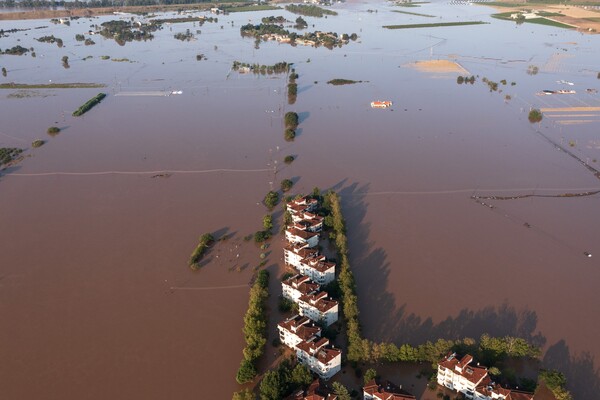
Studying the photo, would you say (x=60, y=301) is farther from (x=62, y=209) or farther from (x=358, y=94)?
(x=358, y=94)

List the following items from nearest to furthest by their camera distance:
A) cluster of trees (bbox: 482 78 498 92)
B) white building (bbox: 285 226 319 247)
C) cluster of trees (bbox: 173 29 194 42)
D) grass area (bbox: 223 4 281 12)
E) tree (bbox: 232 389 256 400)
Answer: tree (bbox: 232 389 256 400) → white building (bbox: 285 226 319 247) → cluster of trees (bbox: 482 78 498 92) → cluster of trees (bbox: 173 29 194 42) → grass area (bbox: 223 4 281 12)

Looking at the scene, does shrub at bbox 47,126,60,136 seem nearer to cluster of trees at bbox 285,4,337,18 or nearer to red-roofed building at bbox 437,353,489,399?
red-roofed building at bbox 437,353,489,399

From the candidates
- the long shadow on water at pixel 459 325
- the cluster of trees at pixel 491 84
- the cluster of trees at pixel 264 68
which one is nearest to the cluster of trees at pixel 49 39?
the cluster of trees at pixel 264 68

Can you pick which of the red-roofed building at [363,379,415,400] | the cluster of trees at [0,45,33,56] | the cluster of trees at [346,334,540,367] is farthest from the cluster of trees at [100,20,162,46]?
the red-roofed building at [363,379,415,400]

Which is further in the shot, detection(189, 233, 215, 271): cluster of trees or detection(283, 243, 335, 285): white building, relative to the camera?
detection(189, 233, 215, 271): cluster of trees

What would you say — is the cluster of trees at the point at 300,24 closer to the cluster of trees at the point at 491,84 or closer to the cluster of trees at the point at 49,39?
the cluster of trees at the point at 49,39

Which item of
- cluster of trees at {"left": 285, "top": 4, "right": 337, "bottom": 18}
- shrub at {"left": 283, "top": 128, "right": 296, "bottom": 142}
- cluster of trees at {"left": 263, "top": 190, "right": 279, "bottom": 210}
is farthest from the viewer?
cluster of trees at {"left": 285, "top": 4, "right": 337, "bottom": 18}
